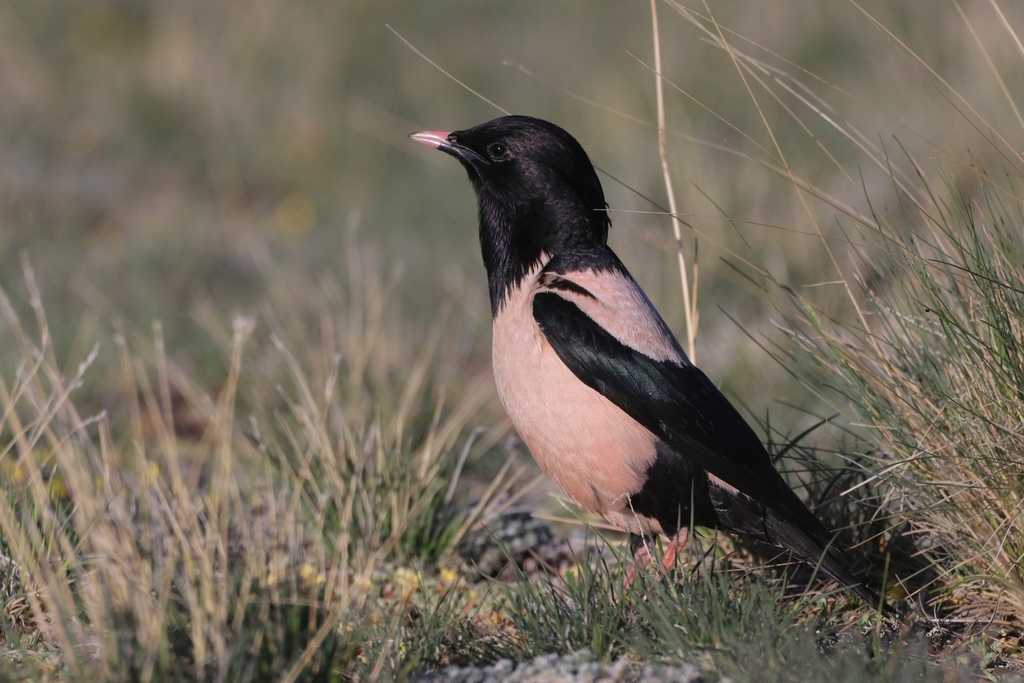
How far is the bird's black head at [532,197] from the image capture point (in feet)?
12.0

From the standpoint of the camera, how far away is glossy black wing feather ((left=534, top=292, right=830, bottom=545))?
10.7ft

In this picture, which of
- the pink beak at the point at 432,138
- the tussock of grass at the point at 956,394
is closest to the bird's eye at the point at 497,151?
the pink beak at the point at 432,138

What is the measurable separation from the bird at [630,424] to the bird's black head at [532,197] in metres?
0.12

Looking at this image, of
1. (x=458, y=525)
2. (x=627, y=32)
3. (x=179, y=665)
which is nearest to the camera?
(x=179, y=665)

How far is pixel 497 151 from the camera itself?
377 centimetres

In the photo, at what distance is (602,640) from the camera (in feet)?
9.20

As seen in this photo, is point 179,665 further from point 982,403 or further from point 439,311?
point 439,311

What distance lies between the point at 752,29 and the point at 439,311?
23.2ft

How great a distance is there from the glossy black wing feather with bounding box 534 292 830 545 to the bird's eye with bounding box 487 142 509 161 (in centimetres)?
70

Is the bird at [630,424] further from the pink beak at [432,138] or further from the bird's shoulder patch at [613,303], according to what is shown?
the pink beak at [432,138]

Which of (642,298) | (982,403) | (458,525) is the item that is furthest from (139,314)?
(982,403)

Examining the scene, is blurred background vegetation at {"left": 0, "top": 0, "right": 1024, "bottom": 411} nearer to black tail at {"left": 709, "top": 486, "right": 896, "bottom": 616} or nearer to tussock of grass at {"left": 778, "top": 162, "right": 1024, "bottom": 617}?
tussock of grass at {"left": 778, "top": 162, "right": 1024, "bottom": 617}

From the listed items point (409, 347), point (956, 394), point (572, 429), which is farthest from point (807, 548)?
point (409, 347)

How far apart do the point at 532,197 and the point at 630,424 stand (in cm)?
91
